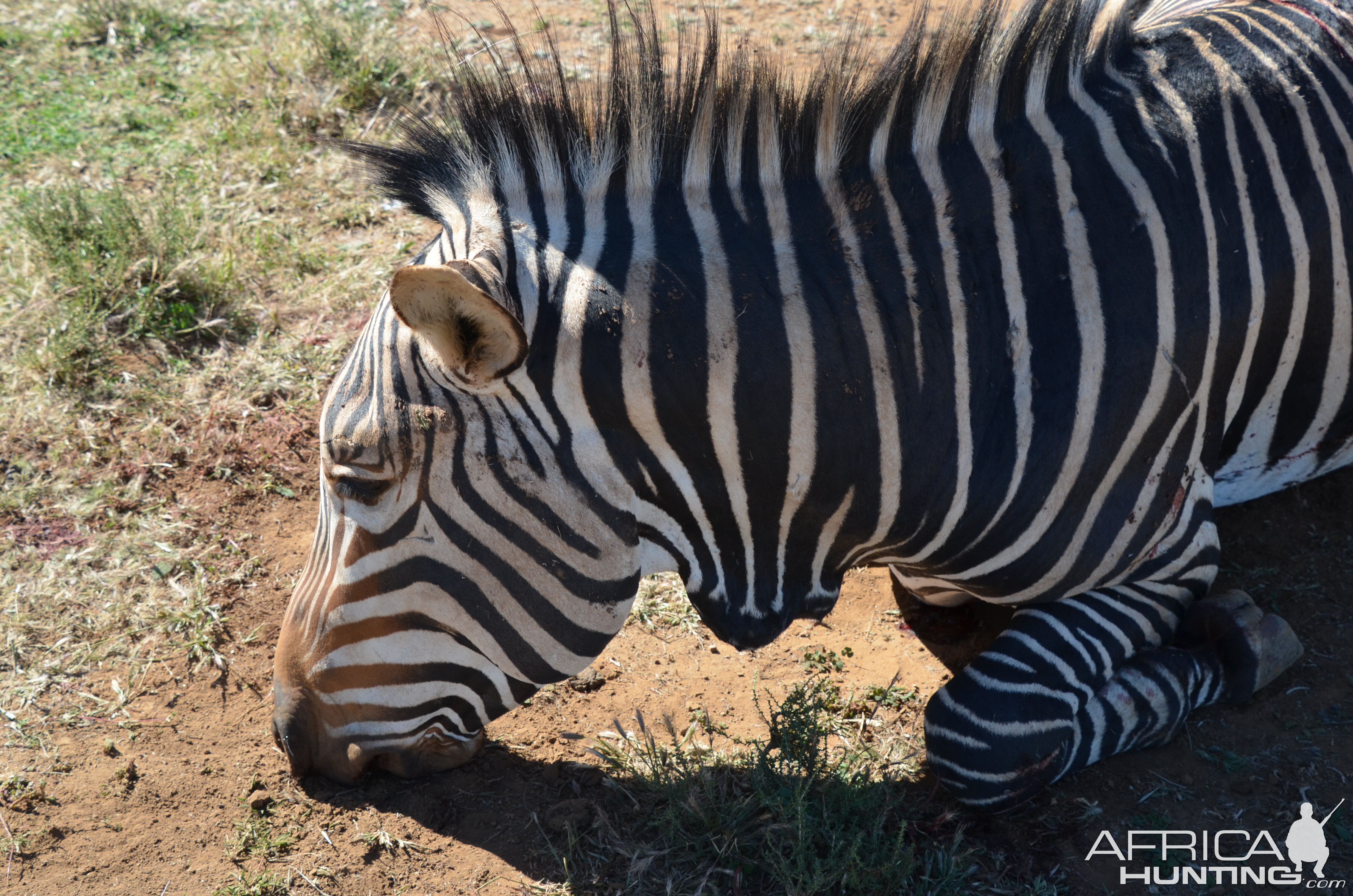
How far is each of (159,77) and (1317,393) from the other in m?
7.48

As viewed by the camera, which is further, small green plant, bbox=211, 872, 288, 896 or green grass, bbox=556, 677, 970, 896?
small green plant, bbox=211, 872, 288, 896

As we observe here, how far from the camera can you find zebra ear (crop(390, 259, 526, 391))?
2180 mm

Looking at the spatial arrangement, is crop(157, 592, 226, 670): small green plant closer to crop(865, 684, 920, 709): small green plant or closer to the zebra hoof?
crop(865, 684, 920, 709): small green plant

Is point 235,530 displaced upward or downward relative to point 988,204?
downward

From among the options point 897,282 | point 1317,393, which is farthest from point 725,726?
point 1317,393

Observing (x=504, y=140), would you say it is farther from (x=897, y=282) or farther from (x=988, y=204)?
(x=988, y=204)

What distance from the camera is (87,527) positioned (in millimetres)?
4316

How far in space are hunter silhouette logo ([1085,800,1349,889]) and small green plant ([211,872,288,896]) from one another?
2431 millimetres

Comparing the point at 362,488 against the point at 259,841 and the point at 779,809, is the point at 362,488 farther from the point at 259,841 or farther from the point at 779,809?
the point at 779,809

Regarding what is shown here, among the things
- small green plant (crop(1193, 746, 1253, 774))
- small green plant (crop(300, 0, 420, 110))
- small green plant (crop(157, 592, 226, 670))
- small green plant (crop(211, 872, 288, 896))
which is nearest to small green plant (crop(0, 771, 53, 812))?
small green plant (crop(157, 592, 226, 670))

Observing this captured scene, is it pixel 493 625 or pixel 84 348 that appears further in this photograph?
pixel 84 348

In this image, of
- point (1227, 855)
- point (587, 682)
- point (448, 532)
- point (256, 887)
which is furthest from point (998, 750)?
point (256, 887)

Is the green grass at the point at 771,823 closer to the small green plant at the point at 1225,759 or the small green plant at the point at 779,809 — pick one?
the small green plant at the point at 779,809

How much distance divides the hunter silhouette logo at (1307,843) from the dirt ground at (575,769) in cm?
5
